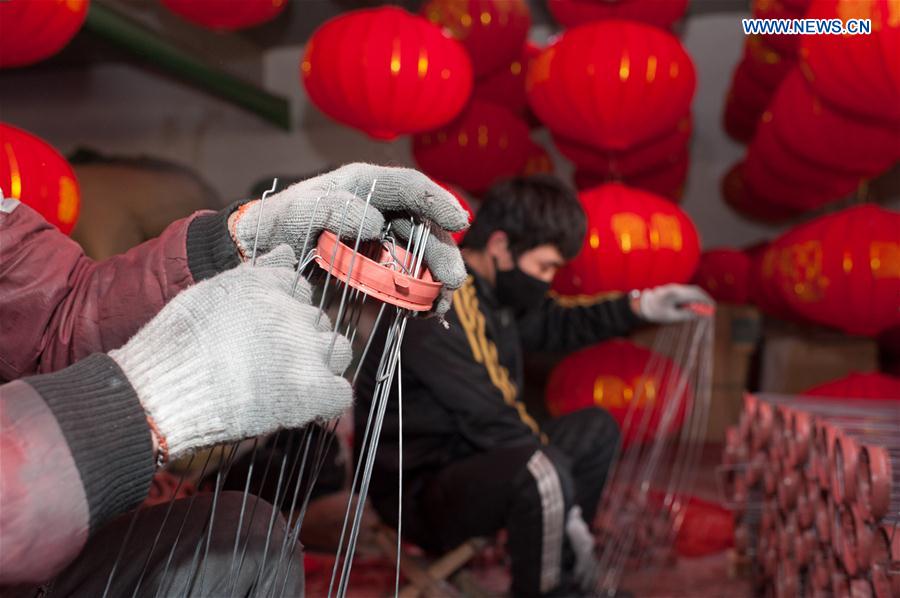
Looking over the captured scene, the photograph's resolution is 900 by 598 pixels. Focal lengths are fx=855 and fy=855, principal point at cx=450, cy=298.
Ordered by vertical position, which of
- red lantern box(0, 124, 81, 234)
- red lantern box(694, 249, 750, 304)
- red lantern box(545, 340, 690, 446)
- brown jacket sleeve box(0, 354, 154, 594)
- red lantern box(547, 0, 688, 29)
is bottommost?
red lantern box(545, 340, 690, 446)

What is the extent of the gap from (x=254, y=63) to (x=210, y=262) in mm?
3989

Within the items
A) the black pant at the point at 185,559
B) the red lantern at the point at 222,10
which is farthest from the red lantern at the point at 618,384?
the black pant at the point at 185,559

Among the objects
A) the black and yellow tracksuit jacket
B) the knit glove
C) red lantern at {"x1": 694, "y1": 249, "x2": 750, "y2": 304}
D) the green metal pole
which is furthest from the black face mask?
red lantern at {"x1": 694, "y1": 249, "x2": 750, "y2": 304}

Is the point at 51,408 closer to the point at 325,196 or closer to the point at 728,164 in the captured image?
the point at 325,196

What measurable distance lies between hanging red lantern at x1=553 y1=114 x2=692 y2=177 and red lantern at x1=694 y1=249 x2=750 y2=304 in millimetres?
762

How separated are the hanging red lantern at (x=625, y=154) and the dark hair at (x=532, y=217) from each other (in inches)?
40.1

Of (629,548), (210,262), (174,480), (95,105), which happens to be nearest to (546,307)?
(629,548)

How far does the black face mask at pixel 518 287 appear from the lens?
195 cm

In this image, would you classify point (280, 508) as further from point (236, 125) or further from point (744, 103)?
point (236, 125)

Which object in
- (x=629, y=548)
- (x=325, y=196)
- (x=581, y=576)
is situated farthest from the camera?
(x=629, y=548)

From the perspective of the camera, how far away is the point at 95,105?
3584mm

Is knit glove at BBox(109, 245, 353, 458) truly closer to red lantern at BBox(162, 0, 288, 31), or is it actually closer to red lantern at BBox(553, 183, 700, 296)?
red lantern at BBox(553, 183, 700, 296)

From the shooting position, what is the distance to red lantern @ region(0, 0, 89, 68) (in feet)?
4.51

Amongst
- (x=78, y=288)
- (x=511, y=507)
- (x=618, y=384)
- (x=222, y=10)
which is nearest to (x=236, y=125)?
(x=222, y=10)
